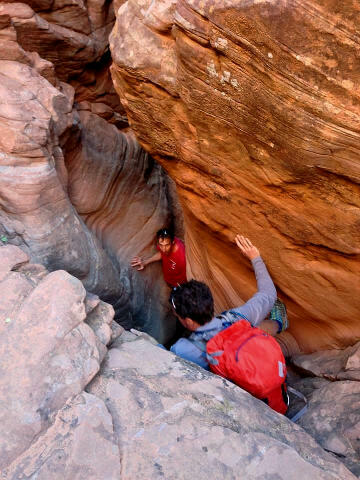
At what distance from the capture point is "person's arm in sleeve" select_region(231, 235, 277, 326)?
3119 millimetres

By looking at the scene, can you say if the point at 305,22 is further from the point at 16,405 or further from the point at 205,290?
the point at 16,405

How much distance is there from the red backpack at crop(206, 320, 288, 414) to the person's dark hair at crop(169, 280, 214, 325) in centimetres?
17

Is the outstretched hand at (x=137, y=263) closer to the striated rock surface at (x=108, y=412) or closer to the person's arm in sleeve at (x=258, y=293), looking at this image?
the person's arm in sleeve at (x=258, y=293)

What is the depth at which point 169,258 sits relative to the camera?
5.45 metres

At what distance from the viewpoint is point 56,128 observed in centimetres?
420

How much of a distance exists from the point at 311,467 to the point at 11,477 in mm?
1485

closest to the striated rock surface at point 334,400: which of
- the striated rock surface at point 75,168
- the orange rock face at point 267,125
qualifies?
the orange rock face at point 267,125

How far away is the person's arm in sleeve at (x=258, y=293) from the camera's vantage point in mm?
3119

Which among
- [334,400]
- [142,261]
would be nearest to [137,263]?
[142,261]

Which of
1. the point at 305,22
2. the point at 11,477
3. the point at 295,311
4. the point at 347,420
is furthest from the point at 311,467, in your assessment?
the point at 305,22

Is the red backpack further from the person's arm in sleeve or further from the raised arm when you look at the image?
the raised arm

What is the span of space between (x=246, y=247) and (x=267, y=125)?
1.27m

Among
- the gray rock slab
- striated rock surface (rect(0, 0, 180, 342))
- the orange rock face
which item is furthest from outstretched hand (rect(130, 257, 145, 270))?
the gray rock slab

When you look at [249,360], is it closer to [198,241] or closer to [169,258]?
[198,241]
